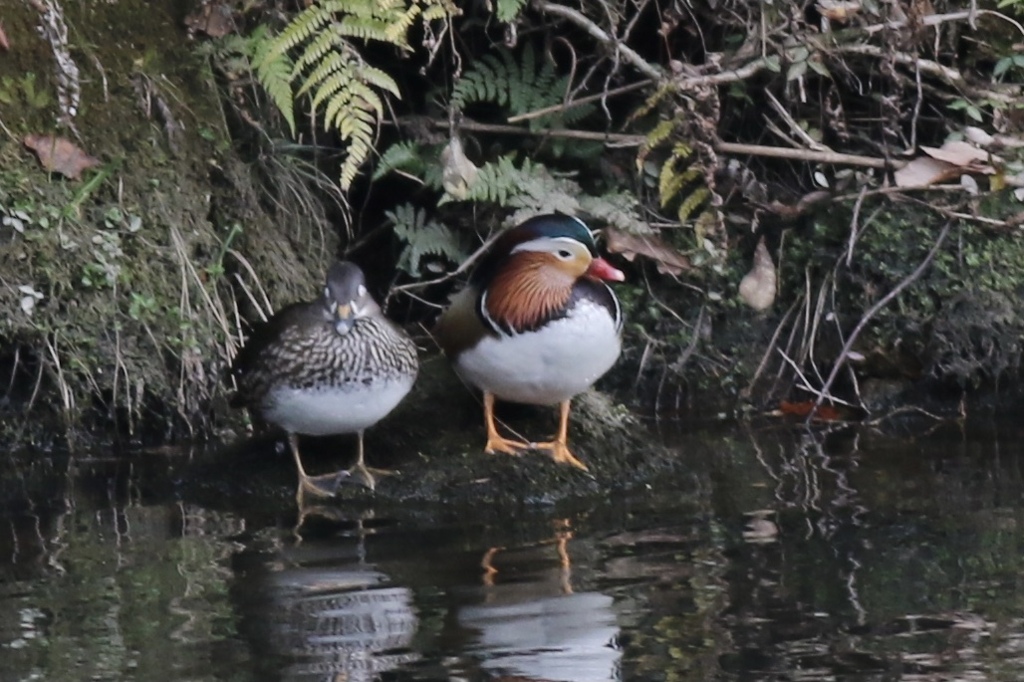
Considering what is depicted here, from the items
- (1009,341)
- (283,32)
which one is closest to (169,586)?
(283,32)

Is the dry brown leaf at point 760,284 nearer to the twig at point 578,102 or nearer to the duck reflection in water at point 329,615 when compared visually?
the twig at point 578,102

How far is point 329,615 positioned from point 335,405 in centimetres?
138

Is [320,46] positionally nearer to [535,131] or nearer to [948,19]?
[535,131]

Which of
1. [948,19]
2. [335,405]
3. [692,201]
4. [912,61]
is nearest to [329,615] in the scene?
[335,405]

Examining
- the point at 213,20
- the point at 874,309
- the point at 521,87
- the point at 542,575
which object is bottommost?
the point at 542,575

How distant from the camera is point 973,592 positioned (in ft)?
16.1

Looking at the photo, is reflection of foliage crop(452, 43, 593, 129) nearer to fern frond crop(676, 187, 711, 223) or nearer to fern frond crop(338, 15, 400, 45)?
fern frond crop(676, 187, 711, 223)

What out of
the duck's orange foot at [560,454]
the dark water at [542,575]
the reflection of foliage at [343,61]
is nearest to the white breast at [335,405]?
the dark water at [542,575]

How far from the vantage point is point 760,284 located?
26.0 feet

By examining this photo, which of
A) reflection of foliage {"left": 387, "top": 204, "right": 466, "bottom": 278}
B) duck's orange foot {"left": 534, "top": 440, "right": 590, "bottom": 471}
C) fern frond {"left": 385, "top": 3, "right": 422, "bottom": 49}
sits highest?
fern frond {"left": 385, "top": 3, "right": 422, "bottom": 49}

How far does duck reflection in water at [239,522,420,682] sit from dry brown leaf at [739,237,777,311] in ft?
9.49

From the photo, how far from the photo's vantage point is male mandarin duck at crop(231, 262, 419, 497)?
609 centimetres

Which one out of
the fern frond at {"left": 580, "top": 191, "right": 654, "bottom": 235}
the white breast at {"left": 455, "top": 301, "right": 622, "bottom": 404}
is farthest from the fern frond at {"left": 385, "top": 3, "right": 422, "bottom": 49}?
the white breast at {"left": 455, "top": 301, "right": 622, "bottom": 404}

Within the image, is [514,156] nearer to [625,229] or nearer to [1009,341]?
[625,229]
